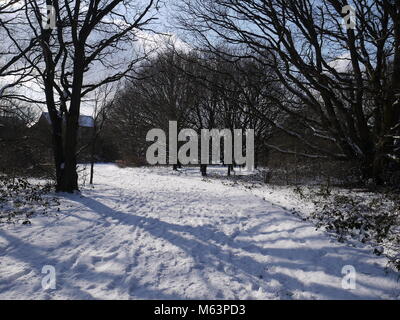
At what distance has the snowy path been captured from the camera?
3.30 m

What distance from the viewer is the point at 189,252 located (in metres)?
4.57

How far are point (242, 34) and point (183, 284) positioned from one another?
10821 millimetres

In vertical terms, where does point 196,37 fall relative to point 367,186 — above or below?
above

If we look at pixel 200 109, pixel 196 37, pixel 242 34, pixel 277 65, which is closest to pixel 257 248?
pixel 277 65

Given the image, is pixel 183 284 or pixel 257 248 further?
pixel 257 248

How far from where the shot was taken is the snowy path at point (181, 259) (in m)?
3.30

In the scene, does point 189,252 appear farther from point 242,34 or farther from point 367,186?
point 242,34

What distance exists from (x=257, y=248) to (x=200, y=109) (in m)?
22.9

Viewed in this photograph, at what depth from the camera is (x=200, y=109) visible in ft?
87.2

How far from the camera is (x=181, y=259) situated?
427cm

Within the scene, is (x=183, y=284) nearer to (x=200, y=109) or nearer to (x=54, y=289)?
(x=54, y=289)
